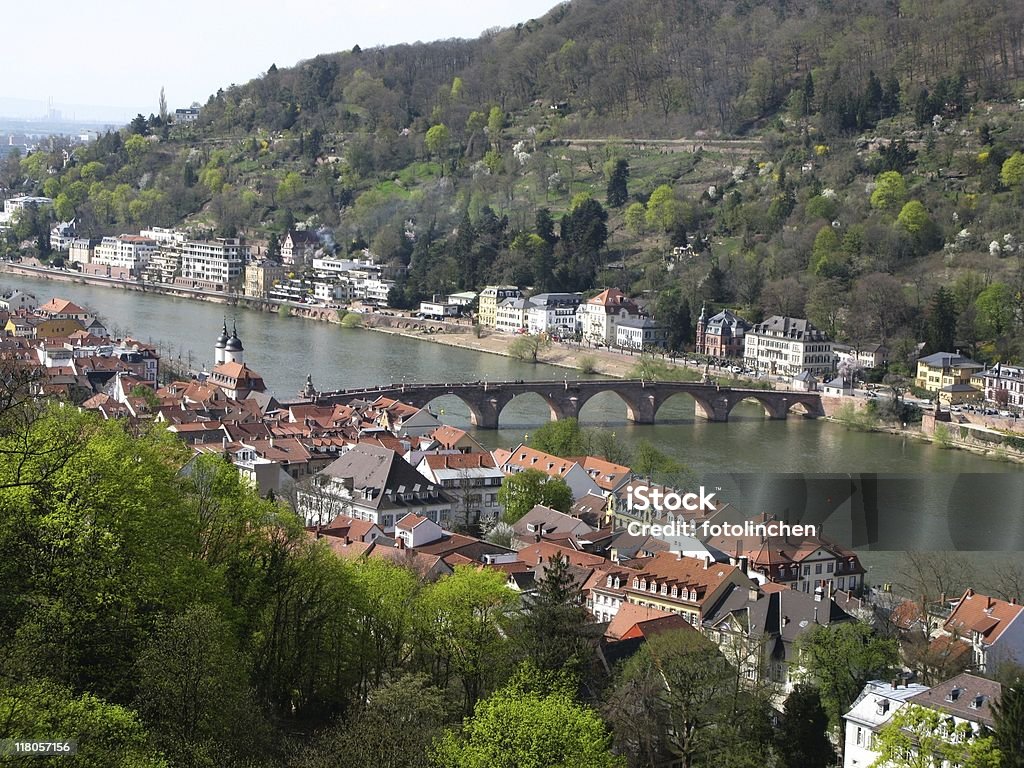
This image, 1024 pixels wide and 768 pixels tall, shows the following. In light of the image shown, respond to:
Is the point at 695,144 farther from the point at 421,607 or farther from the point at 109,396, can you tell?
the point at 421,607

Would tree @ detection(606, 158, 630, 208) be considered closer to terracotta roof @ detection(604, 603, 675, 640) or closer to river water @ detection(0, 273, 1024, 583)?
river water @ detection(0, 273, 1024, 583)

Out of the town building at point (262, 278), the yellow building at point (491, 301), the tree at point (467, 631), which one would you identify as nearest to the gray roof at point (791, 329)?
the yellow building at point (491, 301)

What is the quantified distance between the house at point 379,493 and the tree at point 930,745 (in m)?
10.4

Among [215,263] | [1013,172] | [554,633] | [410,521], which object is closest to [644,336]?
[1013,172]

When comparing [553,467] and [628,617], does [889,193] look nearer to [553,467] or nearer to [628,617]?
[553,467]

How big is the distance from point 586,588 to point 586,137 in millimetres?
48684

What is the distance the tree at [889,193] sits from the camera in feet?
161

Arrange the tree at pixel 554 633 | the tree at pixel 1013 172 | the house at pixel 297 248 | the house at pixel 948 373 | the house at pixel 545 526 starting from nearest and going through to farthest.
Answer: the tree at pixel 554 633
the house at pixel 545 526
the house at pixel 948 373
the tree at pixel 1013 172
the house at pixel 297 248

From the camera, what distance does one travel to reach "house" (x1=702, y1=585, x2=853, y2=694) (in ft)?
49.3

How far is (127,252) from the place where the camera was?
61688 mm

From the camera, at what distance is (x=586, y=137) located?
6525 centimetres

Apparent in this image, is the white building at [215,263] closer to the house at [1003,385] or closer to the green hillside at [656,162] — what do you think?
the green hillside at [656,162]

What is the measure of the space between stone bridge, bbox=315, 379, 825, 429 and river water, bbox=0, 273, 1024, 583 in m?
0.37

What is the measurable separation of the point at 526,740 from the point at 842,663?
4.59 meters
